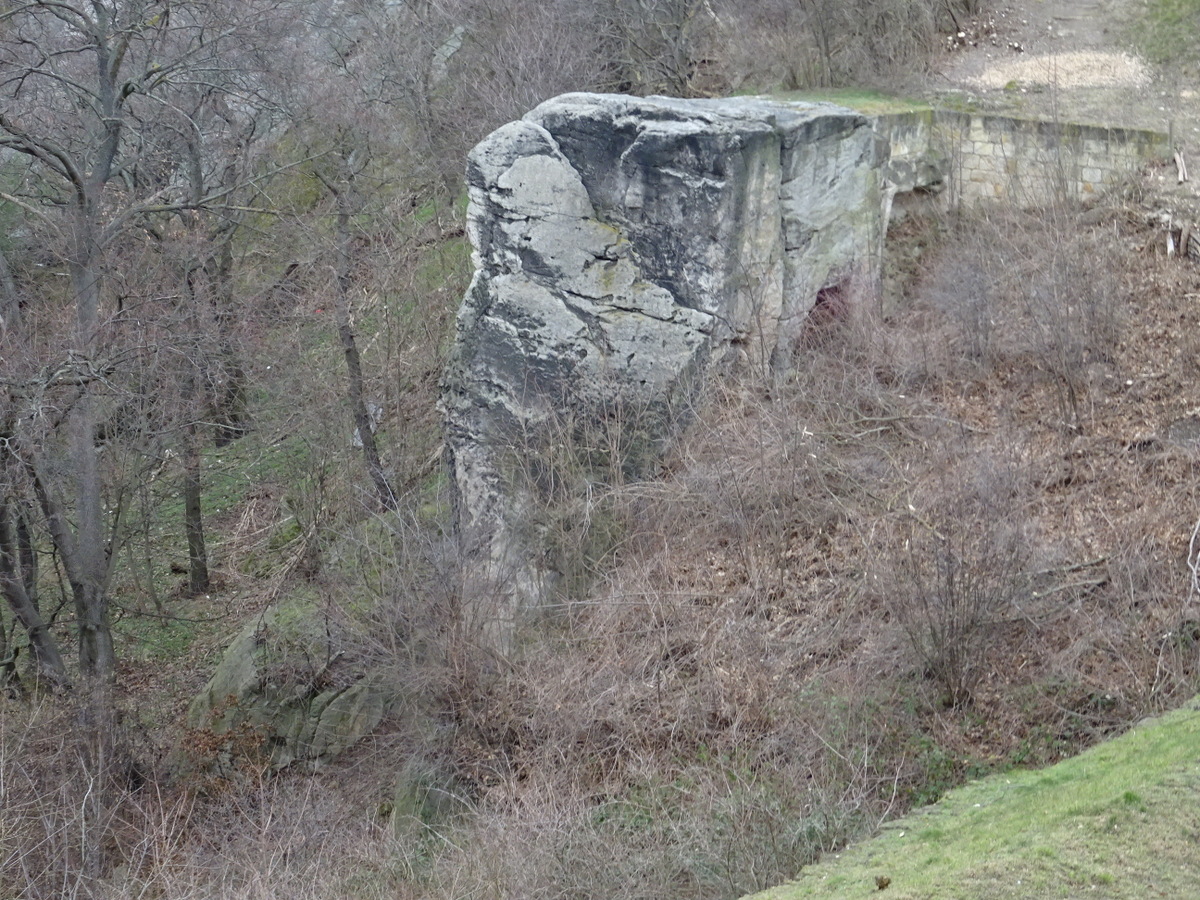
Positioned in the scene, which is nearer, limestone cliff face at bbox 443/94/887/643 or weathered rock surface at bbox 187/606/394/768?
weathered rock surface at bbox 187/606/394/768

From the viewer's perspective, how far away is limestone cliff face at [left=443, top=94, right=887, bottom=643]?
13023mm

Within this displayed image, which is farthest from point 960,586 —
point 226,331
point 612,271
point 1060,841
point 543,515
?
point 226,331

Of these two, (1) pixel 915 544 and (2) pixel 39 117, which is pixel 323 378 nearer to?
(2) pixel 39 117

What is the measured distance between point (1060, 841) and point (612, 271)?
9056 millimetres

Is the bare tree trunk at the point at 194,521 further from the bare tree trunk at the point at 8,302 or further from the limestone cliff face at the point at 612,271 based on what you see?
the limestone cliff face at the point at 612,271

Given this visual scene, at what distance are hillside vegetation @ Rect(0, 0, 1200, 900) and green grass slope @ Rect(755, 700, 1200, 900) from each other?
7.2 inches

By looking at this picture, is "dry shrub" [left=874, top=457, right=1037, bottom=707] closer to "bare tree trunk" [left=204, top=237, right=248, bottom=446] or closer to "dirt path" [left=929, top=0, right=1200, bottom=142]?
"dirt path" [left=929, top=0, right=1200, bottom=142]

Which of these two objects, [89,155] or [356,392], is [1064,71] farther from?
[89,155]

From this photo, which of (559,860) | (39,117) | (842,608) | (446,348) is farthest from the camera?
(446,348)

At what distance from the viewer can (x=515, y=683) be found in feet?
33.8

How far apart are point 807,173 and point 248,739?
8.08m

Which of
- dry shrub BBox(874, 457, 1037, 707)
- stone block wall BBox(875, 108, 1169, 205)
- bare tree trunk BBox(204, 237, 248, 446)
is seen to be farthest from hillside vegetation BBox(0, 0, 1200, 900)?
stone block wall BBox(875, 108, 1169, 205)

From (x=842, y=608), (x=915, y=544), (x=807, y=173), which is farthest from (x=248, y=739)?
(x=807, y=173)

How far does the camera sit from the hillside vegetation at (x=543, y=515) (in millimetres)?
8516
